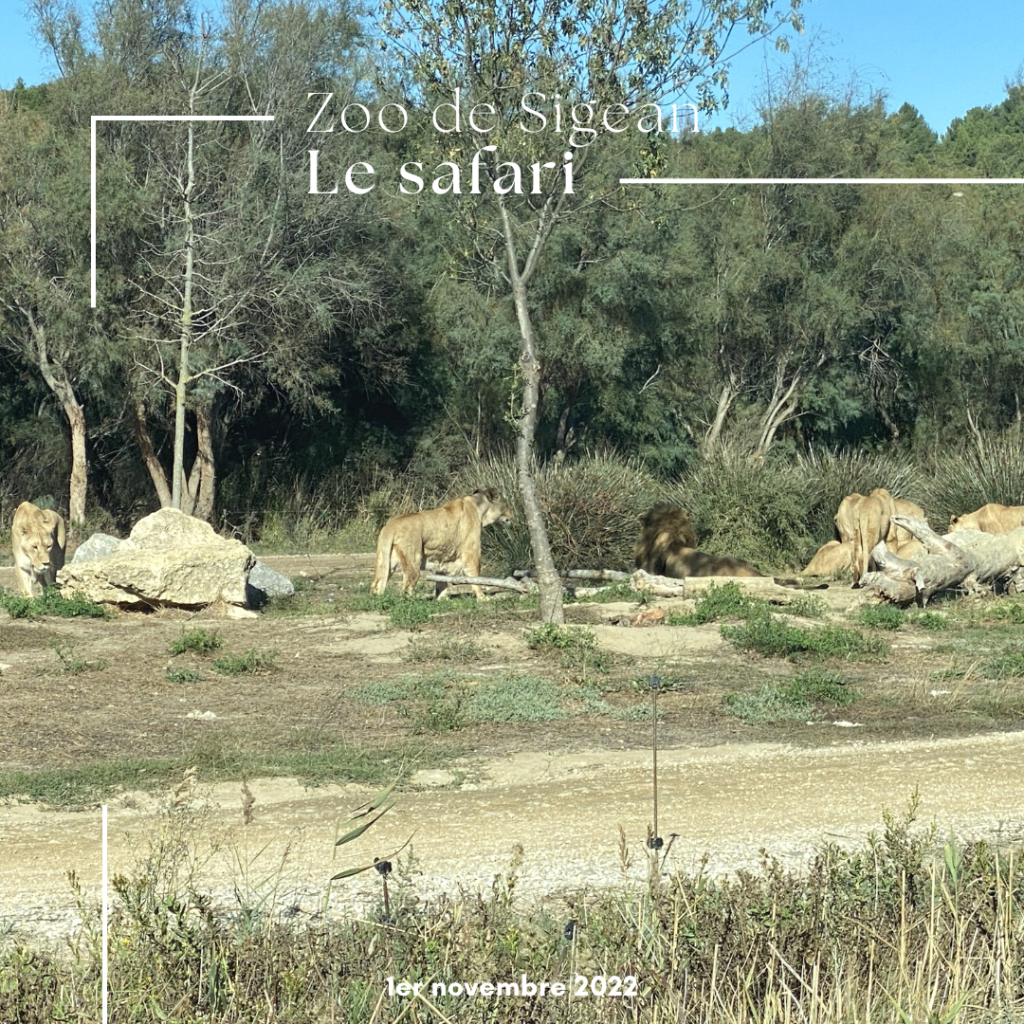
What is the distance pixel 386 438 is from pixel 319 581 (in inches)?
507

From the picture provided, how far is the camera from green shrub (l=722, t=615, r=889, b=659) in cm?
1544

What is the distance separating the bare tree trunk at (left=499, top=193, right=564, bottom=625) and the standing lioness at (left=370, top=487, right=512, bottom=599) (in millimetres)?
2774

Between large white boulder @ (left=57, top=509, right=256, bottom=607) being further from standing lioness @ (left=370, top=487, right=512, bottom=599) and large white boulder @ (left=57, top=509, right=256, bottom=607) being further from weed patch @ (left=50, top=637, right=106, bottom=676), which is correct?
weed patch @ (left=50, top=637, right=106, bottom=676)

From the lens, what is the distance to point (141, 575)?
18281 millimetres

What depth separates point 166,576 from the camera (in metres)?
18.3

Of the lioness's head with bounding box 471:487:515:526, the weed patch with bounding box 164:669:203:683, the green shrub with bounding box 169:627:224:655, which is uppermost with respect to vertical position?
the lioness's head with bounding box 471:487:515:526

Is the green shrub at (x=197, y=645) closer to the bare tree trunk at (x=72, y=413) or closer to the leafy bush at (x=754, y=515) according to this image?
the leafy bush at (x=754, y=515)

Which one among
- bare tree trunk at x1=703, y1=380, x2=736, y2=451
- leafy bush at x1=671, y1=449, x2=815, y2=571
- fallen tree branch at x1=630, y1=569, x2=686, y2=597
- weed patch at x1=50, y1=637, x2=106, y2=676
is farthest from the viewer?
bare tree trunk at x1=703, y1=380, x2=736, y2=451

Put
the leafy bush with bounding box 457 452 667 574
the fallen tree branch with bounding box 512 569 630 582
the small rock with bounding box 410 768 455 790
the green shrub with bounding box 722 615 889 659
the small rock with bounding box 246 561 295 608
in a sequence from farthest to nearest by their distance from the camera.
Answer: the leafy bush with bounding box 457 452 667 574
the fallen tree branch with bounding box 512 569 630 582
the small rock with bounding box 246 561 295 608
the green shrub with bounding box 722 615 889 659
the small rock with bounding box 410 768 455 790

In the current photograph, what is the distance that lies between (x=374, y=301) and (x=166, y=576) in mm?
14896

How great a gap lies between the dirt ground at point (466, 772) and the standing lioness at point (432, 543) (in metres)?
2.82

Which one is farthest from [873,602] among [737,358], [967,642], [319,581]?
[737,358]

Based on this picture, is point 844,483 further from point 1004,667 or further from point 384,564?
point 1004,667

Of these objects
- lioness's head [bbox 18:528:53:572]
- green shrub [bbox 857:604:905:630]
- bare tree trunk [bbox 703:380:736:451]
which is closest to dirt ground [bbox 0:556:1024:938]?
green shrub [bbox 857:604:905:630]
